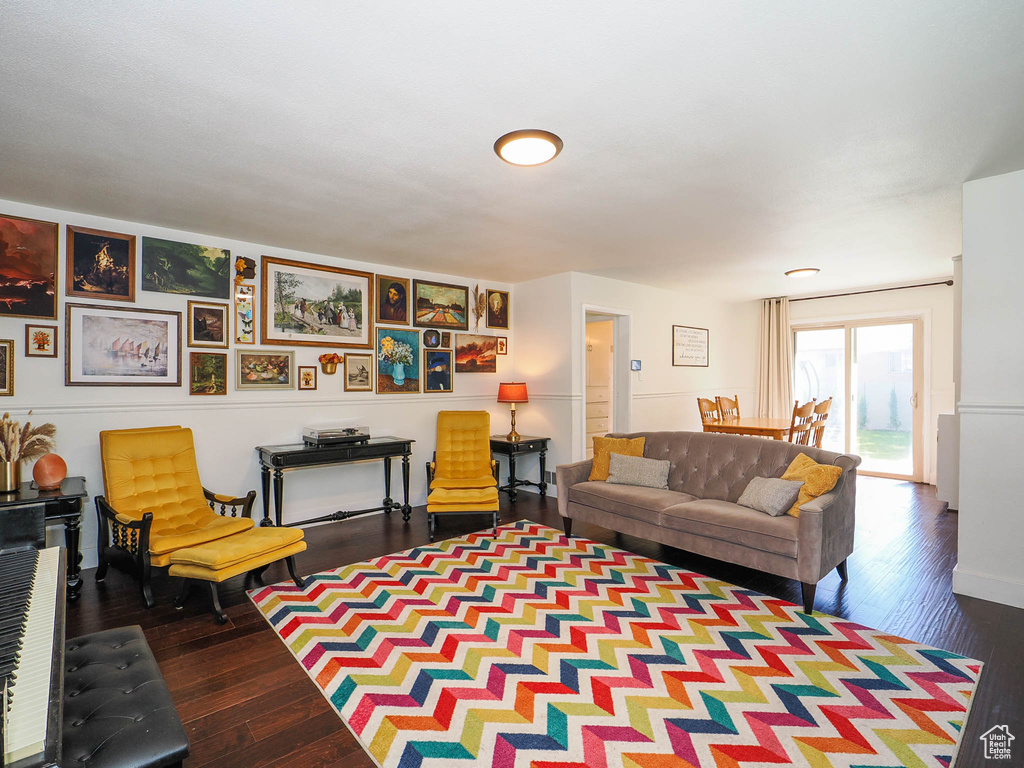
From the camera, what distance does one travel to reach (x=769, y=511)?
332 cm

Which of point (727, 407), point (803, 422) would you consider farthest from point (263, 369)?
point (727, 407)

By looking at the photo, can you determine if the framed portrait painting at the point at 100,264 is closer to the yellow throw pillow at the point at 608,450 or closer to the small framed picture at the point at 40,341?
the small framed picture at the point at 40,341

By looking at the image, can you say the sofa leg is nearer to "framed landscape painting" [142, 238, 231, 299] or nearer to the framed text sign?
the framed text sign

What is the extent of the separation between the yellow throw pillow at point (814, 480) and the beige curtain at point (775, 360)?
194 inches

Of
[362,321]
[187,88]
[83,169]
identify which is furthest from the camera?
[362,321]

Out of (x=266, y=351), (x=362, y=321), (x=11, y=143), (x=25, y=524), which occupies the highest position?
(x=11, y=143)

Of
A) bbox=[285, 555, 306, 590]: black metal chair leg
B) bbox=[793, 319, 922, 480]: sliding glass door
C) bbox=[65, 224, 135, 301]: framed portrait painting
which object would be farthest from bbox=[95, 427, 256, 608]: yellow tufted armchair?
bbox=[793, 319, 922, 480]: sliding glass door

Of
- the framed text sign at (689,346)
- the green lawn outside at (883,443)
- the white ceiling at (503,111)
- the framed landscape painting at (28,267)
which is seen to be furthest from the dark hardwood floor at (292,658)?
the framed text sign at (689,346)

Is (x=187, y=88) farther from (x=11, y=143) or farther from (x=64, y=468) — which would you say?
(x=64, y=468)

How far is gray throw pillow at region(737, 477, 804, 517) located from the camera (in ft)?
10.9

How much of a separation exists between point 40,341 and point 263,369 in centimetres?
147

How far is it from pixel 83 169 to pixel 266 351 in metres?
1.92

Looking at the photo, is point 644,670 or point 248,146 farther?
point 248,146

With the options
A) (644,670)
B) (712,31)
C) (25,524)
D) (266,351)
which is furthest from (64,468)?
(712,31)
